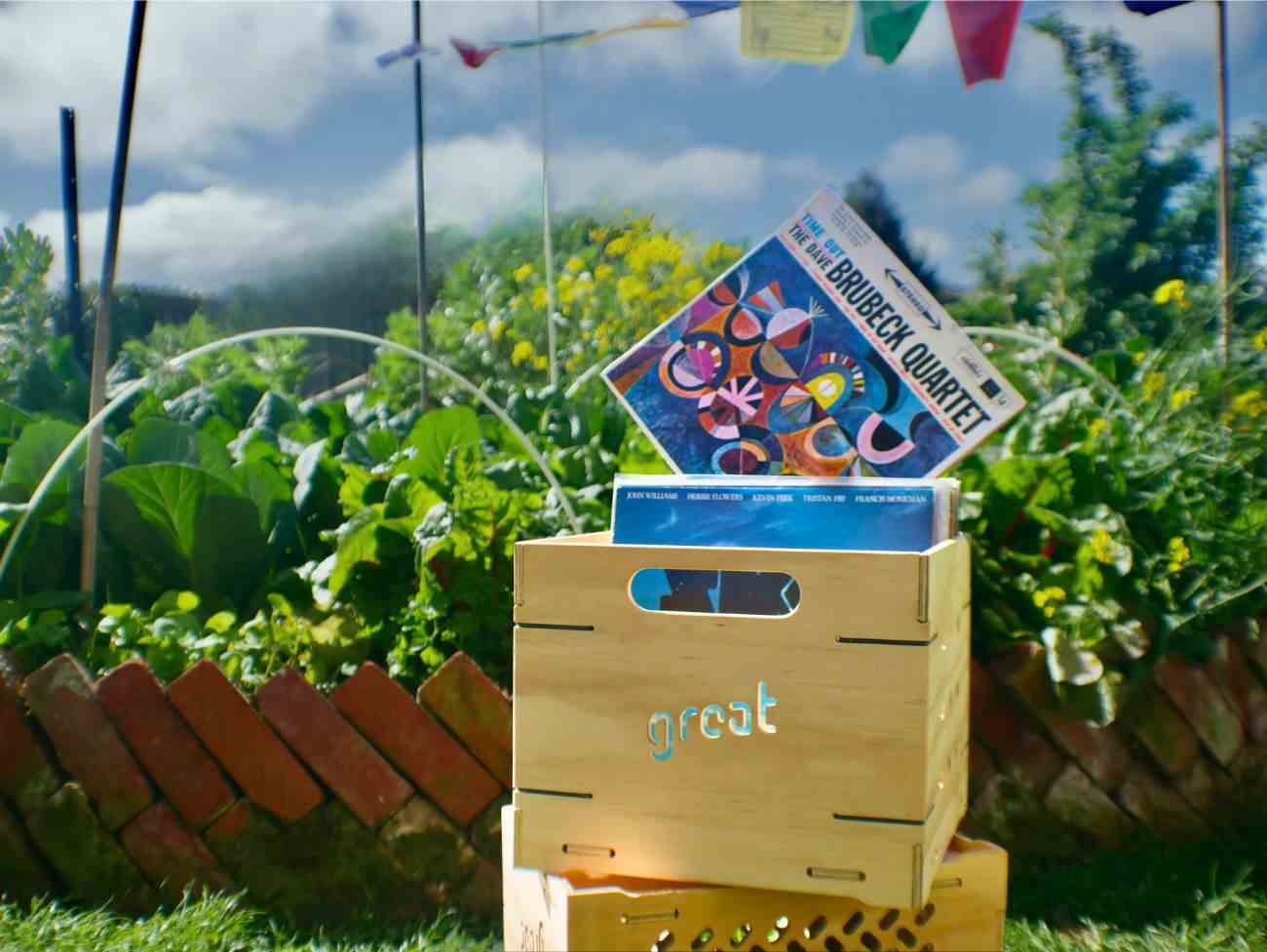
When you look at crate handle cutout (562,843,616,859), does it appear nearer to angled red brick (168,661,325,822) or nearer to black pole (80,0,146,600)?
angled red brick (168,661,325,822)

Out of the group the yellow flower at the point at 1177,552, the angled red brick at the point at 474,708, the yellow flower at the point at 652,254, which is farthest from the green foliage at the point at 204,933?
the yellow flower at the point at 652,254

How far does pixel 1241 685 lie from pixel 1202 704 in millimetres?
112

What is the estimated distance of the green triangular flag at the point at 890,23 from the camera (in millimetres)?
2021

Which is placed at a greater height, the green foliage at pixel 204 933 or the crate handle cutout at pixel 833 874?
the crate handle cutout at pixel 833 874

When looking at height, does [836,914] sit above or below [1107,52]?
below

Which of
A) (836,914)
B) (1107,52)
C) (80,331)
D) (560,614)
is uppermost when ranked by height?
(1107,52)

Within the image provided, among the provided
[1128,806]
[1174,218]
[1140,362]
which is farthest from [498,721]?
[1174,218]

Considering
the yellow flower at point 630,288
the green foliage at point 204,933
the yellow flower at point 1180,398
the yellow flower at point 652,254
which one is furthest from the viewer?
the yellow flower at point 652,254

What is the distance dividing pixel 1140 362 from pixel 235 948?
2184 mm

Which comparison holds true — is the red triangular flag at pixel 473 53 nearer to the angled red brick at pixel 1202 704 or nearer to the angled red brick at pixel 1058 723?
the angled red brick at pixel 1058 723

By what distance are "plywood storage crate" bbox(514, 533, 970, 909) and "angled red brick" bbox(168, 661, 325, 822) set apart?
66 centimetres

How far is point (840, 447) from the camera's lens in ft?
5.35

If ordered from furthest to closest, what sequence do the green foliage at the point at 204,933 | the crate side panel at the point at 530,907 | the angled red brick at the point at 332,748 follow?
the angled red brick at the point at 332,748 → the green foliage at the point at 204,933 → the crate side panel at the point at 530,907

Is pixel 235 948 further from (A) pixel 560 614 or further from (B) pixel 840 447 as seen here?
(B) pixel 840 447
